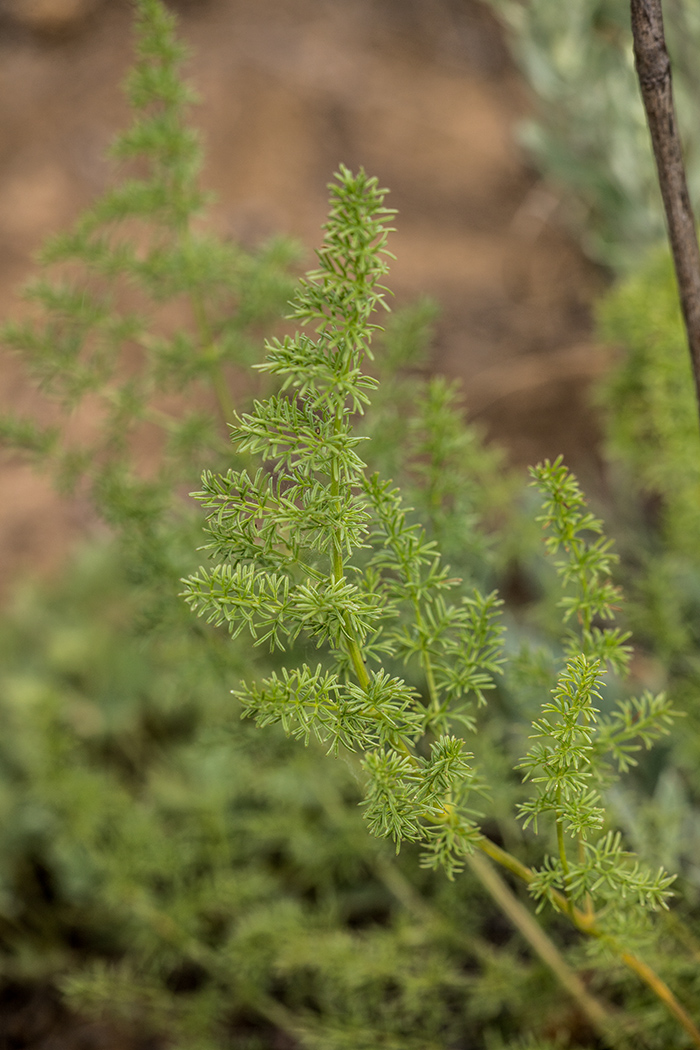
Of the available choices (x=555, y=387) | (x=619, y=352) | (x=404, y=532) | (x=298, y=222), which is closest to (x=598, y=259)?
(x=555, y=387)

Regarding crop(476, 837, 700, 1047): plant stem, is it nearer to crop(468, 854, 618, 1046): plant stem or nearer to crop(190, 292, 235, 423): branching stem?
crop(468, 854, 618, 1046): plant stem

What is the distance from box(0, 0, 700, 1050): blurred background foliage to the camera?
2.85 feet

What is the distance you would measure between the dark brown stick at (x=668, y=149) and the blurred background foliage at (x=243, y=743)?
0.20m

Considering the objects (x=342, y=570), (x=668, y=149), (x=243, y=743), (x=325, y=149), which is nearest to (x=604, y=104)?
(x=325, y=149)

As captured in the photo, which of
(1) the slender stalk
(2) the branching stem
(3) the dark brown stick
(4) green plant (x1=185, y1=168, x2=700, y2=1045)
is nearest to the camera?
(4) green plant (x1=185, y1=168, x2=700, y2=1045)

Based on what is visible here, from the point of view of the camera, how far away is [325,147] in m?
3.35

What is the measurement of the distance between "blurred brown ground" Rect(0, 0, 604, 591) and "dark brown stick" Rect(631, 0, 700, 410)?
6.21 feet

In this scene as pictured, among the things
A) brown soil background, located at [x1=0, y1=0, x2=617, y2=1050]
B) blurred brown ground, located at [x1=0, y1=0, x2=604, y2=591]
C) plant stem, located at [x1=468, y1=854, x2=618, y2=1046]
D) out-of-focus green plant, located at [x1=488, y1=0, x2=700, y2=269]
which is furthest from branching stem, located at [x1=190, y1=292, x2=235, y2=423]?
blurred brown ground, located at [x1=0, y1=0, x2=604, y2=591]

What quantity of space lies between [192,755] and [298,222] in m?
2.46

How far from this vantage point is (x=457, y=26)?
11.5ft

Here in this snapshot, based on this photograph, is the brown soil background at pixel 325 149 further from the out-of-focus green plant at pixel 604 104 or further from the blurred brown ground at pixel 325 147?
the out-of-focus green plant at pixel 604 104

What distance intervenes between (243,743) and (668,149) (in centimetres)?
60

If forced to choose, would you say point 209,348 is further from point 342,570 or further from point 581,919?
point 581,919

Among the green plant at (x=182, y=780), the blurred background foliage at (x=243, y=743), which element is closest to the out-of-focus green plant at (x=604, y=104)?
the blurred background foliage at (x=243, y=743)
